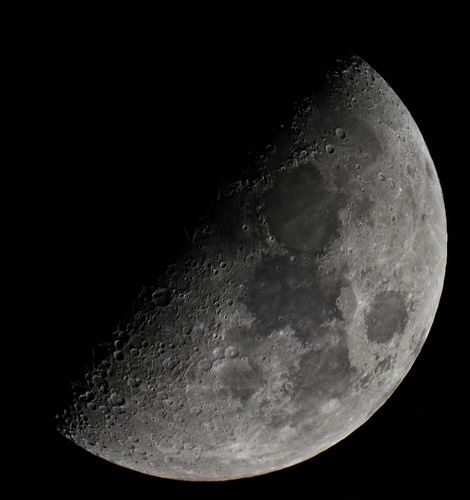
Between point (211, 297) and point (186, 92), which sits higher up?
point (186, 92)

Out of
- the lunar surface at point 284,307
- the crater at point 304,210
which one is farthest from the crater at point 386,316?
the crater at point 304,210

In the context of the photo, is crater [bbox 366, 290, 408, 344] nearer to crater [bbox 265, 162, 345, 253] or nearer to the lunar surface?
the lunar surface

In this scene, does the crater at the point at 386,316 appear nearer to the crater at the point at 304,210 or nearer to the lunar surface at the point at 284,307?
the lunar surface at the point at 284,307

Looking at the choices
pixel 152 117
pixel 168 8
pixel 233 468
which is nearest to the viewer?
pixel 152 117

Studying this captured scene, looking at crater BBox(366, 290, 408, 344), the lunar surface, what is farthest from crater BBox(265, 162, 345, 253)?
crater BBox(366, 290, 408, 344)

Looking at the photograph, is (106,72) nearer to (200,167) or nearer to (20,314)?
(200,167)

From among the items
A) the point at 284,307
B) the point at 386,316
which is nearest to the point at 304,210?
the point at 284,307

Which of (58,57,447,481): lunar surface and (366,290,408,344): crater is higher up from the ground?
(58,57,447,481): lunar surface

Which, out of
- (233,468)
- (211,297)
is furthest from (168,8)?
(233,468)
